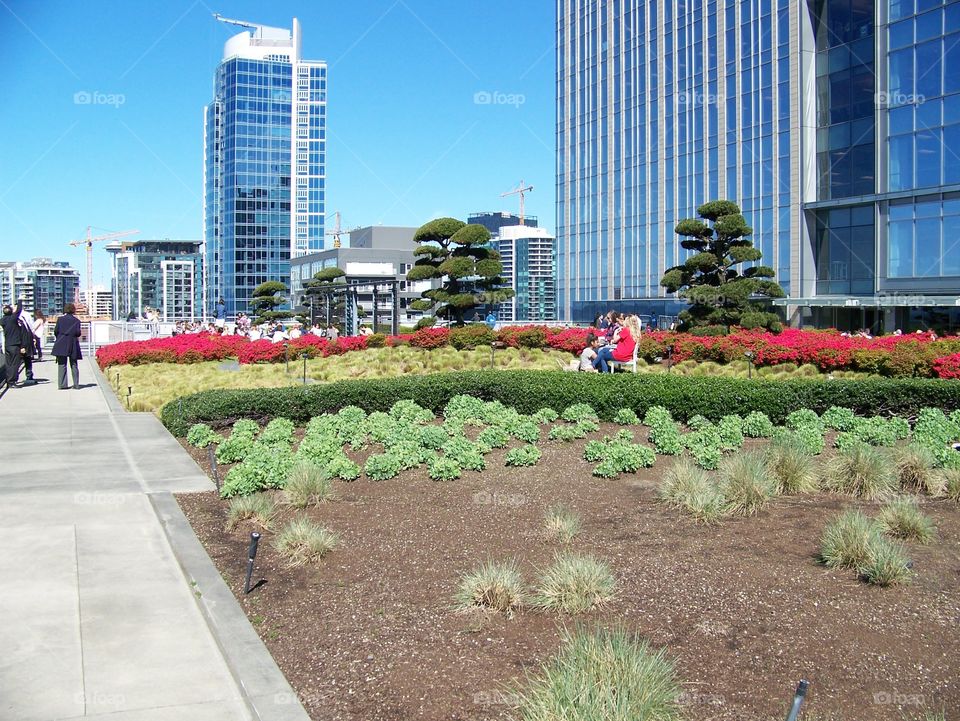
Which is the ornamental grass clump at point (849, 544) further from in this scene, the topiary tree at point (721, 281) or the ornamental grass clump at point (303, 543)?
the topiary tree at point (721, 281)

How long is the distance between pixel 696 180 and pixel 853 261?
1418 centimetres

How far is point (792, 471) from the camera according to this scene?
28.2ft

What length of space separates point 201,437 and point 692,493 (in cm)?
679

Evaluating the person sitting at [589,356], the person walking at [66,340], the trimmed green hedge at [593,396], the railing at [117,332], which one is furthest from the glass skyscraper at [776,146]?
the person walking at [66,340]

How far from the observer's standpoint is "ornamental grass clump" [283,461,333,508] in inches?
334

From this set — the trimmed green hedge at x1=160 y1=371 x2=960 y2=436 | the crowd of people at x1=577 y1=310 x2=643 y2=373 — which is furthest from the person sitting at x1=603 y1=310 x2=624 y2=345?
the trimmed green hedge at x1=160 y1=371 x2=960 y2=436

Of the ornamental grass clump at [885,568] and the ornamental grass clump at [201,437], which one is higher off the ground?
the ornamental grass clump at [201,437]

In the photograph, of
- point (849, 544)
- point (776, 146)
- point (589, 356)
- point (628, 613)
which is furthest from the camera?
point (776, 146)

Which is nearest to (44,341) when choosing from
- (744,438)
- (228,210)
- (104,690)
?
(744,438)

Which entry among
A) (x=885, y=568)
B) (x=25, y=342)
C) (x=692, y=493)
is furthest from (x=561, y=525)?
(x=25, y=342)

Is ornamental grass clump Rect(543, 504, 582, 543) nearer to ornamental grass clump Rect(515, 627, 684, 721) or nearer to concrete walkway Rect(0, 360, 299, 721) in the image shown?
ornamental grass clump Rect(515, 627, 684, 721)

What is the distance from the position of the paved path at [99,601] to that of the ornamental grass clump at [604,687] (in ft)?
5.14

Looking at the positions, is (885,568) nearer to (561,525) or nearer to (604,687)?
(561,525)

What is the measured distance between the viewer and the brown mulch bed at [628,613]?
15.2 ft
